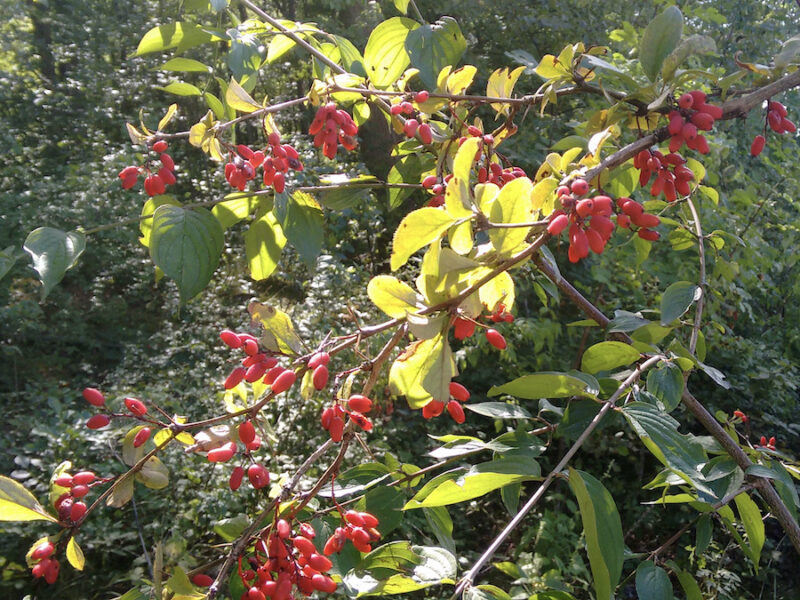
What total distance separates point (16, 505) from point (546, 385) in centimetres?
51

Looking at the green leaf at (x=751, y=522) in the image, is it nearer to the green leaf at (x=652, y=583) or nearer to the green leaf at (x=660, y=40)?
the green leaf at (x=652, y=583)

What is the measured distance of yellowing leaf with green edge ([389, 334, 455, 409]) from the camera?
0.47 meters

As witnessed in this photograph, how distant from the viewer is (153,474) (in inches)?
25.5

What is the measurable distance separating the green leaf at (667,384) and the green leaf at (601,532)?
0.76 feet

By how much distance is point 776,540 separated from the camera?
2951mm

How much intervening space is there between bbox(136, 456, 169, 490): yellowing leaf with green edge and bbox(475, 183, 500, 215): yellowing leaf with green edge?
0.41 m

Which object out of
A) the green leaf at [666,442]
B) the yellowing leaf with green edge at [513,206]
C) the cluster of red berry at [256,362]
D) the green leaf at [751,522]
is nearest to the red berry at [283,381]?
the cluster of red berry at [256,362]

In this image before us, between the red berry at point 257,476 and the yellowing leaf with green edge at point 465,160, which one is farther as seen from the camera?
the red berry at point 257,476

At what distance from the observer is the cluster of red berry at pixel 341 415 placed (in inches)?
22.8

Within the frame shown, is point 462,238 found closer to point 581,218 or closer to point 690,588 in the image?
point 581,218

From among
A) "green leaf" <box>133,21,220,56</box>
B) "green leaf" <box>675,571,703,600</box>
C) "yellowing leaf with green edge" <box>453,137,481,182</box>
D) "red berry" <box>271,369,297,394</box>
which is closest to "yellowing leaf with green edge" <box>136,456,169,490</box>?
"red berry" <box>271,369,297,394</box>

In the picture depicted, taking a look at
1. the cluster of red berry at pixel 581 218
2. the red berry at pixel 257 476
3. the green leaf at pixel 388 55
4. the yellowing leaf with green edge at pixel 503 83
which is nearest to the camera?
the cluster of red berry at pixel 581 218

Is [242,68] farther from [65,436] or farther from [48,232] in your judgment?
[65,436]

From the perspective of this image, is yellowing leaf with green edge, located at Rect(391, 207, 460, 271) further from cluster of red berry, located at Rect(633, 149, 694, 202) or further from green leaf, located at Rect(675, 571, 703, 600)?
green leaf, located at Rect(675, 571, 703, 600)
